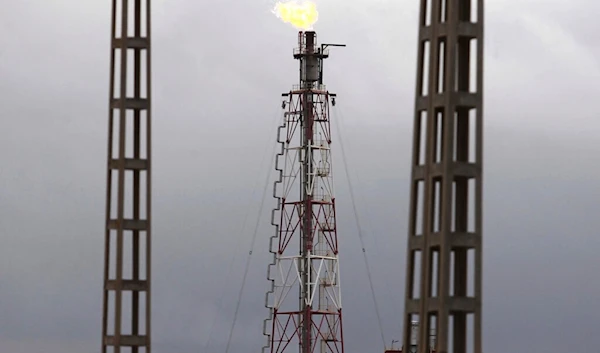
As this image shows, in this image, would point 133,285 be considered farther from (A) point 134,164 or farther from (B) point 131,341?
(A) point 134,164

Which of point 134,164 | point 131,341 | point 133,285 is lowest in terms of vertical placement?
point 131,341

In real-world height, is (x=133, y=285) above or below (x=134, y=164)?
below

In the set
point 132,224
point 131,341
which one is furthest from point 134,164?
point 131,341

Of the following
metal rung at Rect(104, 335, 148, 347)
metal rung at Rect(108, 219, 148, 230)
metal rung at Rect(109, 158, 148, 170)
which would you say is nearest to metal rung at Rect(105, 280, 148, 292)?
metal rung at Rect(104, 335, 148, 347)

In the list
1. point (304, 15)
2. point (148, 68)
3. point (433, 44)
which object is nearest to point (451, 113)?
point (433, 44)

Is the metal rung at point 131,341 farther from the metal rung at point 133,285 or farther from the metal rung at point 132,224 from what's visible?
the metal rung at point 132,224

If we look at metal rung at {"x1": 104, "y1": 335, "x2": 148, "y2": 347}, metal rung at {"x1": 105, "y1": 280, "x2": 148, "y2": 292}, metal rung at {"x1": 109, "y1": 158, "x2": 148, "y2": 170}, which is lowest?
metal rung at {"x1": 104, "y1": 335, "x2": 148, "y2": 347}

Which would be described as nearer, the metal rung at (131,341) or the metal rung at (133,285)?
the metal rung at (133,285)

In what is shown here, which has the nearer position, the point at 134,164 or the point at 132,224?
the point at 134,164

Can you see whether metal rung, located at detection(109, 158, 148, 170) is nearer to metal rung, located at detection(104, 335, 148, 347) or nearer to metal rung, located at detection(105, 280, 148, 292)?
metal rung, located at detection(105, 280, 148, 292)

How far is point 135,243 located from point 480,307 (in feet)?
56.4

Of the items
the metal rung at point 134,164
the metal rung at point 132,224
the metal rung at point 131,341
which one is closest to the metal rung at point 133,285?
the metal rung at point 131,341

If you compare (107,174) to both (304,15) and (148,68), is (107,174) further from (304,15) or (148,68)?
(304,15)

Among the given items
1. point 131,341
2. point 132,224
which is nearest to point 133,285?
point 131,341
